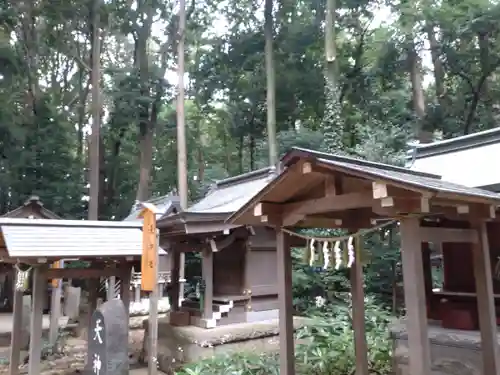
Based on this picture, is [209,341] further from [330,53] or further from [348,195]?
[330,53]

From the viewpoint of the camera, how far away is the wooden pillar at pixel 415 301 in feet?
12.4

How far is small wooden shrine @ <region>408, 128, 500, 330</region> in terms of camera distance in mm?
7090

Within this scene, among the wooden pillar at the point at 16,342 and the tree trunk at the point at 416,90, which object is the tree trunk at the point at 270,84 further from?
the wooden pillar at the point at 16,342

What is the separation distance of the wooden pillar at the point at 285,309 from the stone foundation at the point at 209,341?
430 cm

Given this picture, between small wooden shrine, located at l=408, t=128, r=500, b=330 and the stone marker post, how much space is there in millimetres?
5423

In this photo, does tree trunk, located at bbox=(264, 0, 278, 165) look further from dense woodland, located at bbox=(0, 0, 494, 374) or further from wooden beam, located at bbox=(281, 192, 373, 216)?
wooden beam, located at bbox=(281, 192, 373, 216)

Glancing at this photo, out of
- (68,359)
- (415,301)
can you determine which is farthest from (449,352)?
(68,359)

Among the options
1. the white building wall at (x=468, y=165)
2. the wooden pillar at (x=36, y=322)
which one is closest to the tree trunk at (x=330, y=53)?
the white building wall at (x=468, y=165)

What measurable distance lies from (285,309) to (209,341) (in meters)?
4.58

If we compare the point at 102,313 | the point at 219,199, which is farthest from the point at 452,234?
the point at 219,199

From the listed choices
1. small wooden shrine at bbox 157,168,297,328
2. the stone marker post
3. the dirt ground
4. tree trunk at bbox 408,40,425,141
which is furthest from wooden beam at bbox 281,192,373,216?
tree trunk at bbox 408,40,425,141

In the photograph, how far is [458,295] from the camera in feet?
23.9

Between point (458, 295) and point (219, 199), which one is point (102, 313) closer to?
point (458, 295)

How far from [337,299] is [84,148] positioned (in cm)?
1933
